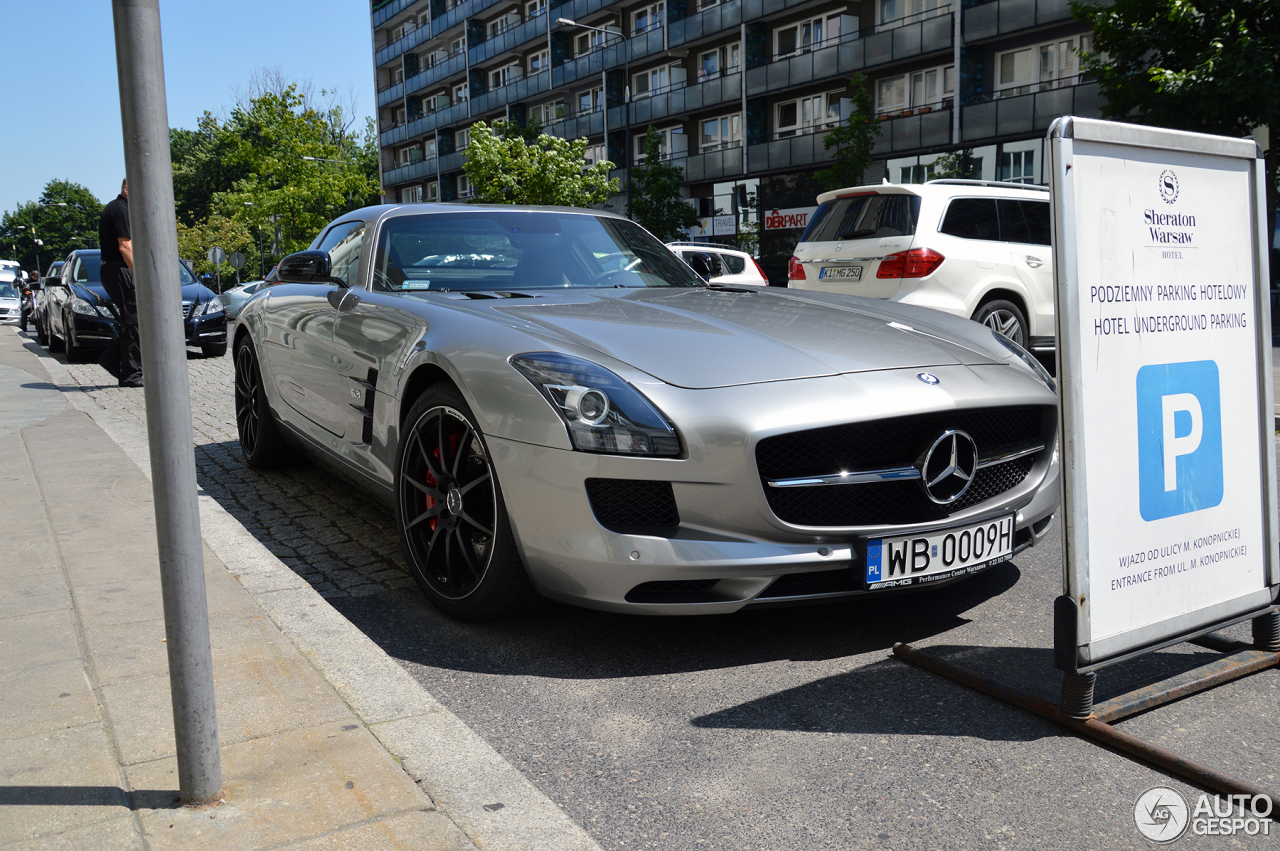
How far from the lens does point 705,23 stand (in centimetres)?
3566

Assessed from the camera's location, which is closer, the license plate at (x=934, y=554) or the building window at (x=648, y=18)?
the license plate at (x=934, y=554)

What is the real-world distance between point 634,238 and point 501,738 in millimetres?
2907

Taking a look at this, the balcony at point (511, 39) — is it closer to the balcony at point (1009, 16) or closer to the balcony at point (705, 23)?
the balcony at point (705, 23)

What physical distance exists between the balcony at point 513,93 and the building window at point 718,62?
10452mm

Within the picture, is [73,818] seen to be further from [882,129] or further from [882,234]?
[882,129]

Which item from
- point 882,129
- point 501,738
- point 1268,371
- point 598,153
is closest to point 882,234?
point 1268,371

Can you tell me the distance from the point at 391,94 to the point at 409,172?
6154 millimetres

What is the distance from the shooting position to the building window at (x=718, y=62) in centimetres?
3561

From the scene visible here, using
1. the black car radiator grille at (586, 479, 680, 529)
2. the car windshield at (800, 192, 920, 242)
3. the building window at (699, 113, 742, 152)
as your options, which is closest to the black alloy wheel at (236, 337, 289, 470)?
the black car radiator grille at (586, 479, 680, 529)

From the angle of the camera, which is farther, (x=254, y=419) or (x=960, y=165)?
(x=960, y=165)

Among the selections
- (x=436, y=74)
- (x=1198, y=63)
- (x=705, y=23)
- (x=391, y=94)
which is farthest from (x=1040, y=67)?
(x=391, y=94)

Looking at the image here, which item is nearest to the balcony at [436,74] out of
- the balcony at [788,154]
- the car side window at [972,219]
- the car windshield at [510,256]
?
the balcony at [788,154]

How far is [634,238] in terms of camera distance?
5.00m

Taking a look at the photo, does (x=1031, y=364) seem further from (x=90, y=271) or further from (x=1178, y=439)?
(x=90, y=271)
